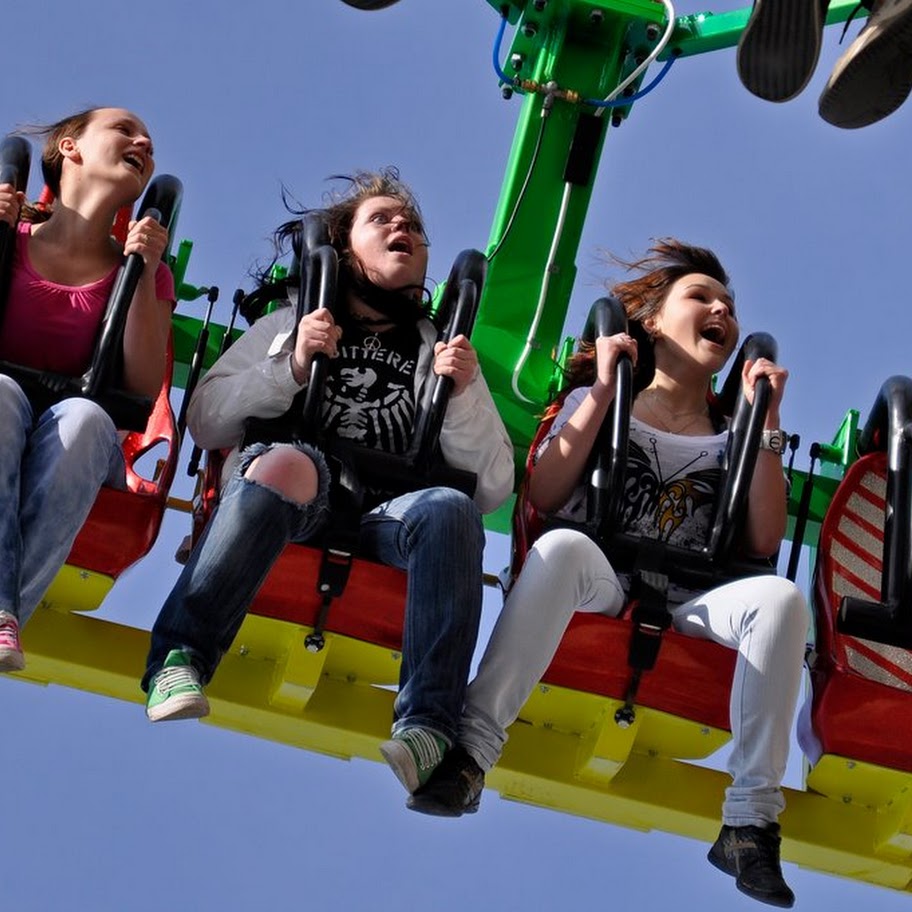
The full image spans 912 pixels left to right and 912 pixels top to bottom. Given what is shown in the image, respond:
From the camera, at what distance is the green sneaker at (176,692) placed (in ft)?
13.9

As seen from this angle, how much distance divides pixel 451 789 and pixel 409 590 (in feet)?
1.33

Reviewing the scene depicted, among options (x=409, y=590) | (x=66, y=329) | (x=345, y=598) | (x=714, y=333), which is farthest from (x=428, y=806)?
(x=714, y=333)

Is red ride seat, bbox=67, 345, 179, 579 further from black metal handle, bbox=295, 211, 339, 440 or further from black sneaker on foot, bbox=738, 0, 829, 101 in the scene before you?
black sneaker on foot, bbox=738, 0, 829, 101

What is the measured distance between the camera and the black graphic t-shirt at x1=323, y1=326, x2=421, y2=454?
4996 millimetres

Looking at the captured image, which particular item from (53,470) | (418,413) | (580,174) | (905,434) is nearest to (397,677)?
(418,413)

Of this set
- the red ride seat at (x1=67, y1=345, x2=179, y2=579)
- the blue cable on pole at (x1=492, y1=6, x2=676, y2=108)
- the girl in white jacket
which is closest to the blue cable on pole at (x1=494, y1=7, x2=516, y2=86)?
the blue cable on pole at (x1=492, y1=6, x2=676, y2=108)

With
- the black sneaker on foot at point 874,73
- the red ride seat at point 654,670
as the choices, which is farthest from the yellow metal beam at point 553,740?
the black sneaker on foot at point 874,73

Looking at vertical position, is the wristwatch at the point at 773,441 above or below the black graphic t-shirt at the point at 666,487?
above

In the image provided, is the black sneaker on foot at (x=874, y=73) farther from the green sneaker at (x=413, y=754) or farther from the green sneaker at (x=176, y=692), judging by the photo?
the green sneaker at (x=176, y=692)

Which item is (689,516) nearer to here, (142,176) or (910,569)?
(910,569)

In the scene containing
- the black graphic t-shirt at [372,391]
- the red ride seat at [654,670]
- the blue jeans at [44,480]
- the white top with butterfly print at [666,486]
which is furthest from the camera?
the white top with butterfly print at [666,486]

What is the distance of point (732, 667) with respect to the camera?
15.7 feet

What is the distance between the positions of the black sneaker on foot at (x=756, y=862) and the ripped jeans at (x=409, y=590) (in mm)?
584

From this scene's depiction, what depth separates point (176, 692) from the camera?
4.25 metres
